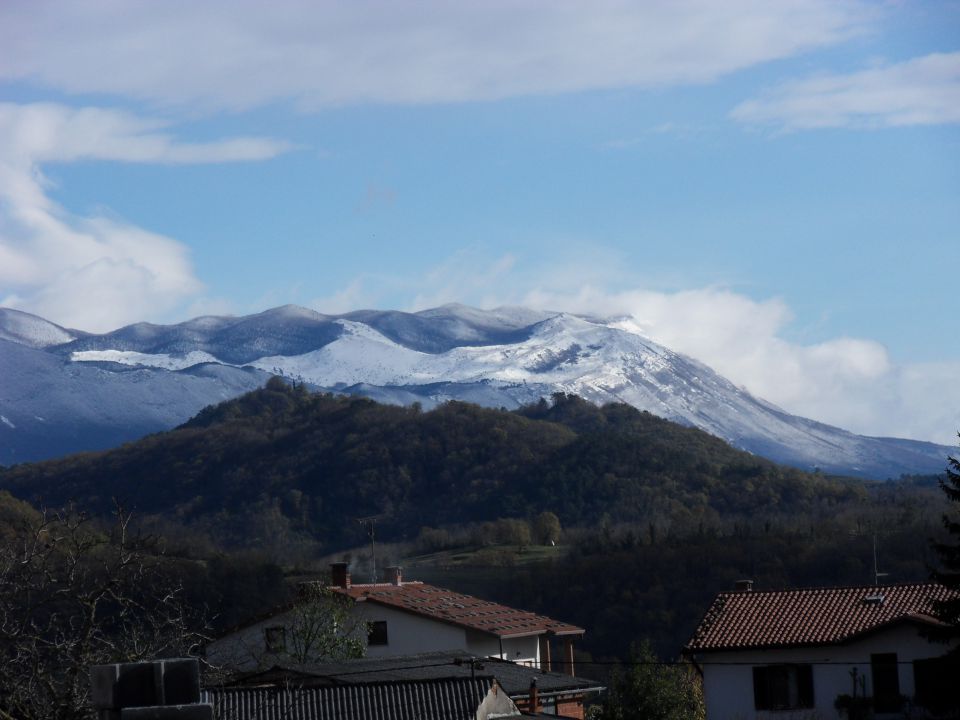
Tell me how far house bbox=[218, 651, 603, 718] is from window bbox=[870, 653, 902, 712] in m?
5.51

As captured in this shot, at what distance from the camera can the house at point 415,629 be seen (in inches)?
1451

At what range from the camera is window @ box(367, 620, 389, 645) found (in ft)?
128

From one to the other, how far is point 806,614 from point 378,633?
12602 mm

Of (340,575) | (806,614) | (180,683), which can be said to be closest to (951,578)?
(806,614)

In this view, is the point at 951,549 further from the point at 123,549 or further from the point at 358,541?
the point at 358,541

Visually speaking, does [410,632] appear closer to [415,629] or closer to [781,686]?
[415,629]

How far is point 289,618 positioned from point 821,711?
13.6 meters

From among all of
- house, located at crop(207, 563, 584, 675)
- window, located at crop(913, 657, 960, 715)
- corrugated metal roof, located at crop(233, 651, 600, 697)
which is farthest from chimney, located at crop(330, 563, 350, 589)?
window, located at crop(913, 657, 960, 715)

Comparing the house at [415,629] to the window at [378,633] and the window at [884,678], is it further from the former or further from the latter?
the window at [884,678]

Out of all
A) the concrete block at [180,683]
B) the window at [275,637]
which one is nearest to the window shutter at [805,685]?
the window at [275,637]

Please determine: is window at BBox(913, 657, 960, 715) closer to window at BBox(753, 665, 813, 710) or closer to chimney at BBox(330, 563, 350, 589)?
window at BBox(753, 665, 813, 710)

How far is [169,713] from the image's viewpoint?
825 centimetres

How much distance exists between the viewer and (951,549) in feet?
80.5

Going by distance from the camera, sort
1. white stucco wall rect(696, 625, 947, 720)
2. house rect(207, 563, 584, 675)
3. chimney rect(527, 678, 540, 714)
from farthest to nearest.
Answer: house rect(207, 563, 584, 675)
white stucco wall rect(696, 625, 947, 720)
chimney rect(527, 678, 540, 714)
